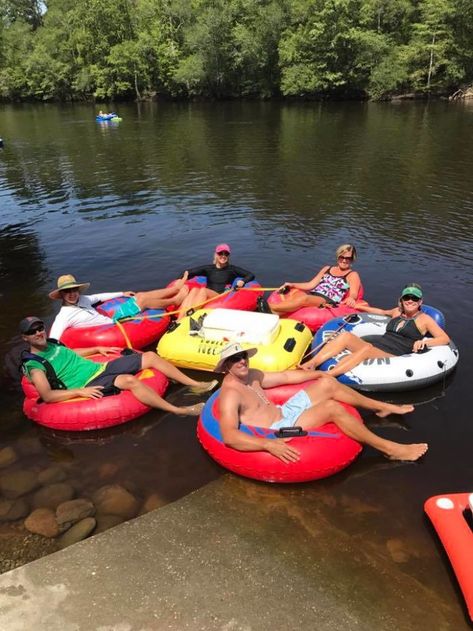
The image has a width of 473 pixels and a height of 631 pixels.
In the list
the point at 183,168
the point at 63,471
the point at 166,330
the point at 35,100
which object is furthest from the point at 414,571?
the point at 35,100

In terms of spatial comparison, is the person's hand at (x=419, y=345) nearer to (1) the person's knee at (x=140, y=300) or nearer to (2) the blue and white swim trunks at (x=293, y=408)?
(2) the blue and white swim trunks at (x=293, y=408)

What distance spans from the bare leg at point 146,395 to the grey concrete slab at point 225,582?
1662 millimetres

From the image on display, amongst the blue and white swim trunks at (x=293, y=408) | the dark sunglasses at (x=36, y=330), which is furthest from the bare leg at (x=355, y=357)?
the dark sunglasses at (x=36, y=330)

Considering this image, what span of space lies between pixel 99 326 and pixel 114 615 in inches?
181

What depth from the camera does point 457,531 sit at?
4109 mm

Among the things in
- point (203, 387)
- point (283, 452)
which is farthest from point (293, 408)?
point (203, 387)

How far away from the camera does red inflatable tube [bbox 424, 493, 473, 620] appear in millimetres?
3783

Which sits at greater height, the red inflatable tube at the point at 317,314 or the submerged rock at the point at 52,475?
the red inflatable tube at the point at 317,314

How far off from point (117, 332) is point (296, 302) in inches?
118

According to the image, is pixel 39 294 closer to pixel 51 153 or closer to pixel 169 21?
pixel 51 153

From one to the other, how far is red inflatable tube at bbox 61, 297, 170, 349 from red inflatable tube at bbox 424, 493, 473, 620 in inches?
192

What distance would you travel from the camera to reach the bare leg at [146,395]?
618cm

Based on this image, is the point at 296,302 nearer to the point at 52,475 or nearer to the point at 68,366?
the point at 68,366

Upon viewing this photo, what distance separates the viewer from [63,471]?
18.4 ft
